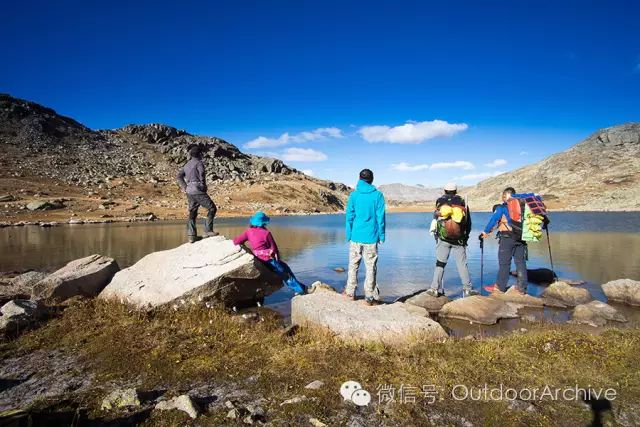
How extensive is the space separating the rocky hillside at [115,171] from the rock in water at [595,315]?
6488cm

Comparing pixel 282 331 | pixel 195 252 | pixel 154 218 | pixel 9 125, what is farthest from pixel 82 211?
pixel 9 125

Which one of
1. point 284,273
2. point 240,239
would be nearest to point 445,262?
point 284,273

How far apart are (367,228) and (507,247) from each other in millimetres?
5835

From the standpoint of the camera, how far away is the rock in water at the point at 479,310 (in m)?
9.05

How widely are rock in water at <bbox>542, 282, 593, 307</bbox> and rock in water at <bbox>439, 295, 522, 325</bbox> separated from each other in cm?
191

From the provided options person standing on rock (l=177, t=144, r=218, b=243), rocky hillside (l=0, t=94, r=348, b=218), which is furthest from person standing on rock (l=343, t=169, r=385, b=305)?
rocky hillside (l=0, t=94, r=348, b=218)

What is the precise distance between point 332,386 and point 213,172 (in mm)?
121962

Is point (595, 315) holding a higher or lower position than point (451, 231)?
lower

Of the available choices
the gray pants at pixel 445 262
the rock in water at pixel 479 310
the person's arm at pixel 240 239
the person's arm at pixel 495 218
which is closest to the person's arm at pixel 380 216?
the rock in water at pixel 479 310

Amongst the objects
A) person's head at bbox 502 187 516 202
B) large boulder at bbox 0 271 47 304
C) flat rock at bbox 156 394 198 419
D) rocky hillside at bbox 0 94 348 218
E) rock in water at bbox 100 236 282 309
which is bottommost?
large boulder at bbox 0 271 47 304

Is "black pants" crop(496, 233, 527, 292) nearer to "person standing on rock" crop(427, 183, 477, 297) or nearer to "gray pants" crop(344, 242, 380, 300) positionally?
"person standing on rock" crop(427, 183, 477, 297)

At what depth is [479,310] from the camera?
9.23 m

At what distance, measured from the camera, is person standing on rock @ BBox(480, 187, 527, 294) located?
37.1 feet

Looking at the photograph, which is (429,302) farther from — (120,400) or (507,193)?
(120,400)
